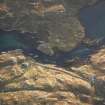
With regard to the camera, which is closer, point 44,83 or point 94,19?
point 44,83

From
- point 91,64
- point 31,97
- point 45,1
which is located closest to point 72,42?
point 91,64

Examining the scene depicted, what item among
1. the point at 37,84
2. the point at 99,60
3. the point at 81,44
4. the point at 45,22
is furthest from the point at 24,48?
the point at 99,60

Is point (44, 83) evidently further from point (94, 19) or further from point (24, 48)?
point (94, 19)

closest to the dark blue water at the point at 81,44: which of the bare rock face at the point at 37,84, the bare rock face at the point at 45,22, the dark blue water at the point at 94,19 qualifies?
the dark blue water at the point at 94,19

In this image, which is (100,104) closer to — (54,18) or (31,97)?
(31,97)

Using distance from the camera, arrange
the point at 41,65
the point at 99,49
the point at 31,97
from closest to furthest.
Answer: the point at 31,97
the point at 41,65
the point at 99,49
